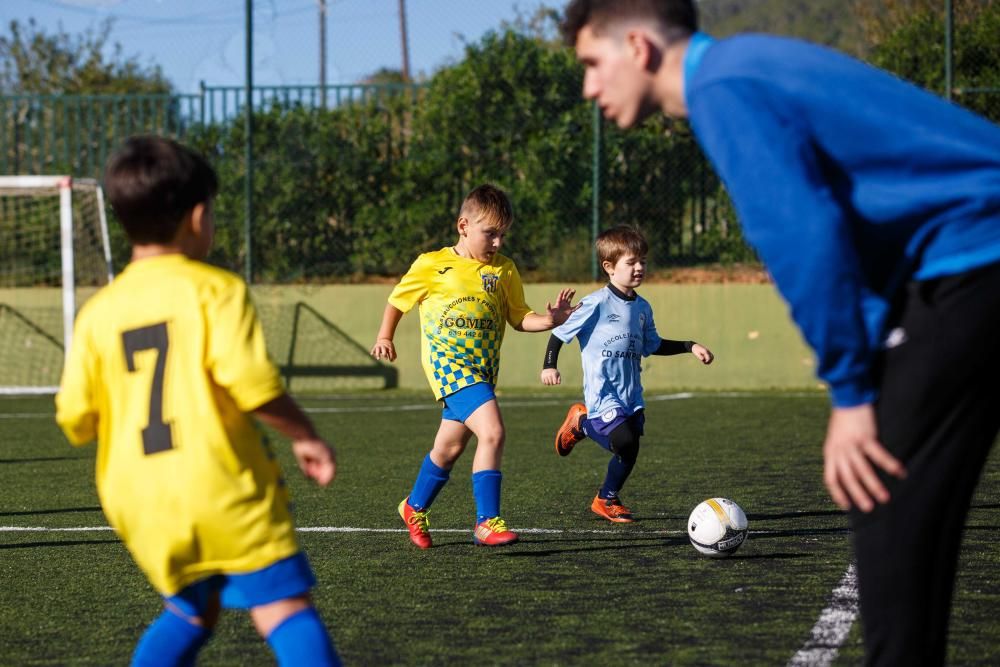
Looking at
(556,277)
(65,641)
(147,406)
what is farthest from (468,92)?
(147,406)

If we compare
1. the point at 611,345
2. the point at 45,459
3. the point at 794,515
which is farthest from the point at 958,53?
the point at 45,459

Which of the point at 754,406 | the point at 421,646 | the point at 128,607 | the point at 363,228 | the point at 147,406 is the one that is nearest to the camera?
the point at 147,406

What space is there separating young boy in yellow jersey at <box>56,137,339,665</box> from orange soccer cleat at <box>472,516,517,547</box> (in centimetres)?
294

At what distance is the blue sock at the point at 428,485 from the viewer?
6.15m

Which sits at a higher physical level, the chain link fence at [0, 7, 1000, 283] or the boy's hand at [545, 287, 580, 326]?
the chain link fence at [0, 7, 1000, 283]

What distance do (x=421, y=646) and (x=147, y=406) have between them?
5.29 ft

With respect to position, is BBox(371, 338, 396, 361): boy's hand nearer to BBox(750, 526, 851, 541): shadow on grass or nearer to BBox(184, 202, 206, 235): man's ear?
BBox(750, 526, 851, 541): shadow on grass

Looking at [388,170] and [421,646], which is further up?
[388,170]

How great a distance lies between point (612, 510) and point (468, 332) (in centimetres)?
117

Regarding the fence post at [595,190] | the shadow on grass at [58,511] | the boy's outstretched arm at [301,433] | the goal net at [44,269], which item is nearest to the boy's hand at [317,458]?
the boy's outstretched arm at [301,433]

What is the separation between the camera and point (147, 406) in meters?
2.85

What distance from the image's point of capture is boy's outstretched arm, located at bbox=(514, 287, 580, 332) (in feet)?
20.0

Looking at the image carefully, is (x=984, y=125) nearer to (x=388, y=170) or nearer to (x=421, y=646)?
(x=421, y=646)

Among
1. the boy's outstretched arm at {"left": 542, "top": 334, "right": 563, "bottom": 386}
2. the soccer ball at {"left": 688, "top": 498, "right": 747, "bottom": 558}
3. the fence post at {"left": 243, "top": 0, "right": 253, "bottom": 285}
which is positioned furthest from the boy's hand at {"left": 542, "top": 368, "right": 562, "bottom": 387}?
the fence post at {"left": 243, "top": 0, "right": 253, "bottom": 285}
